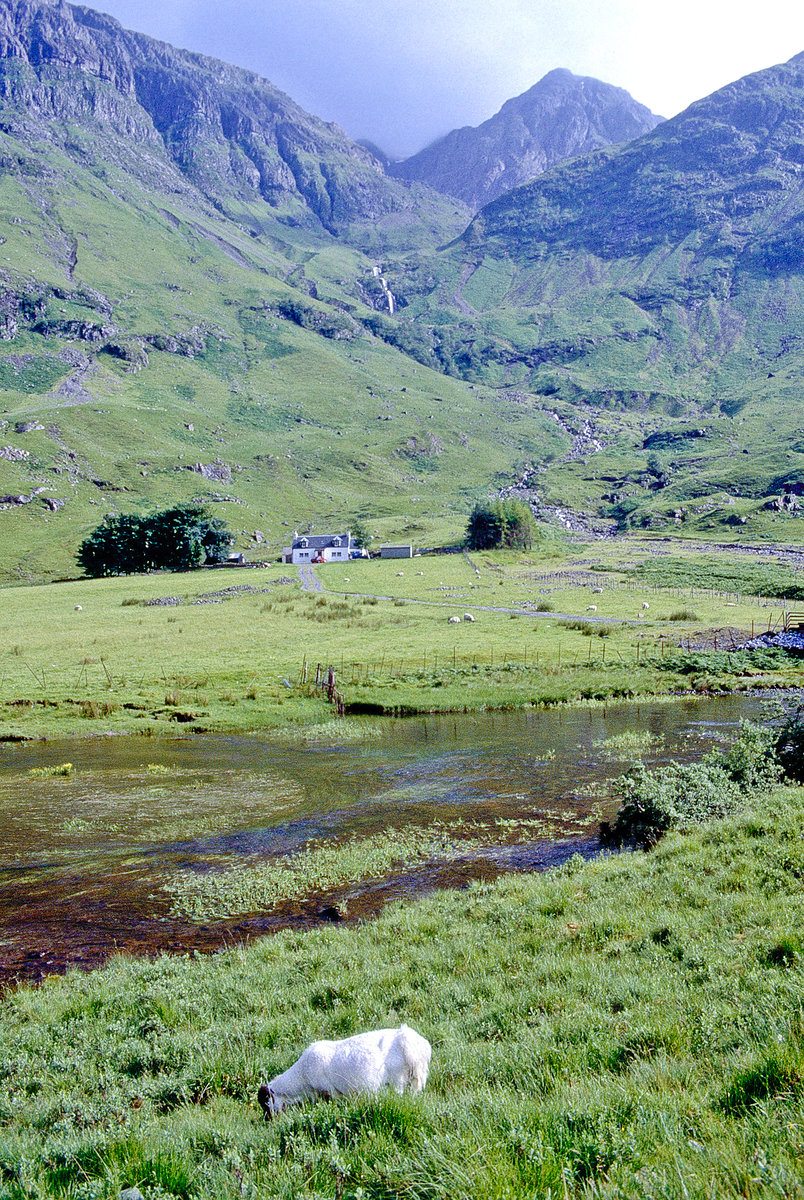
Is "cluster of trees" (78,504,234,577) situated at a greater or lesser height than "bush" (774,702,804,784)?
greater

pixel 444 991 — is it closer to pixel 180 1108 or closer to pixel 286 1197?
pixel 180 1108

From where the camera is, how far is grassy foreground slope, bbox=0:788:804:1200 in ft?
15.6

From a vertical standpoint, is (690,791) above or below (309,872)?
above

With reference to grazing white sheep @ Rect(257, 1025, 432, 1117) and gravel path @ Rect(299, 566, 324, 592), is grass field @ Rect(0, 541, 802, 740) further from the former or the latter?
grazing white sheep @ Rect(257, 1025, 432, 1117)

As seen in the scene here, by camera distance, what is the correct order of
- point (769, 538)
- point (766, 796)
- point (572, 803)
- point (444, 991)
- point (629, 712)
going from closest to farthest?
point (444, 991), point (766, 796), point (572, 803), point (629, 712), point (769, 538)

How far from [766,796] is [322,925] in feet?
37.0

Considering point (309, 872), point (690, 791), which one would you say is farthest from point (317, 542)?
point (690, 791)

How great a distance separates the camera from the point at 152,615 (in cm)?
7606

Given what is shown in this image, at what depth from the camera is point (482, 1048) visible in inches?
289

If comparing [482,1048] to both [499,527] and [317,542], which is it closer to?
[499,527]

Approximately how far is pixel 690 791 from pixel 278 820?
13072 mm

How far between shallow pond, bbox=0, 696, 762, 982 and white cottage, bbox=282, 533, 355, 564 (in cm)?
11378

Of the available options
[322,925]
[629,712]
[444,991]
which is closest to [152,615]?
[629,712]

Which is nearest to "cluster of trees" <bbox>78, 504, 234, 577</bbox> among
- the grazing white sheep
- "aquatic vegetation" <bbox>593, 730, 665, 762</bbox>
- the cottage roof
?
the cottage roof
